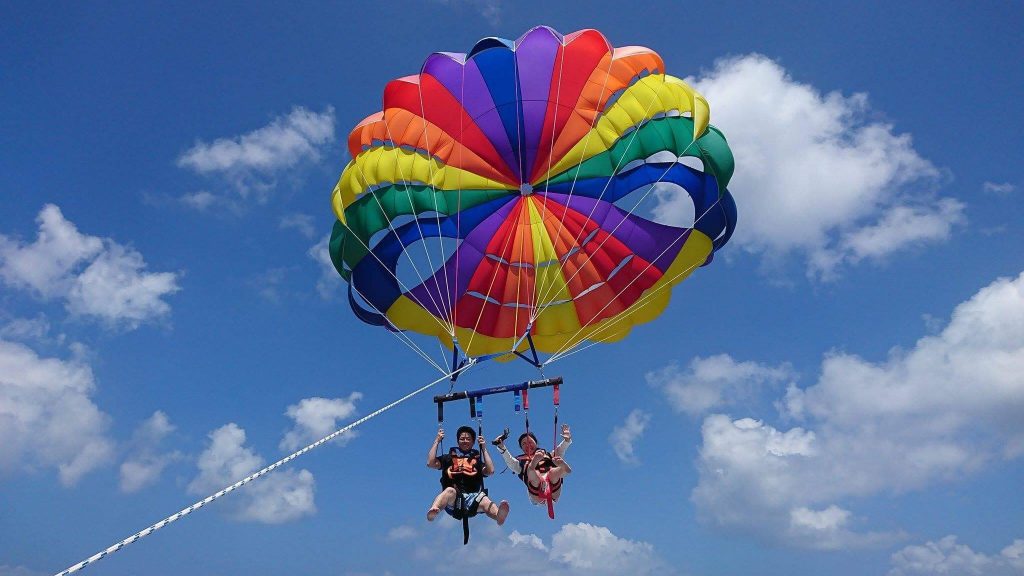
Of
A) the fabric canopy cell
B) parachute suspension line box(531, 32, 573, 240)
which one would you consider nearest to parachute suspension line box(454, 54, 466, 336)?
the fabric canopy cell

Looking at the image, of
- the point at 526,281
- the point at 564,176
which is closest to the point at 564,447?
the point at 526,281

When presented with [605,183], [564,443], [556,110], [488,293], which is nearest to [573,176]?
[605,183]

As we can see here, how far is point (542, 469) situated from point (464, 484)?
1016 millimetres

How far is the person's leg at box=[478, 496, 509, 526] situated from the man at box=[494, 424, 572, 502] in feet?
2.05

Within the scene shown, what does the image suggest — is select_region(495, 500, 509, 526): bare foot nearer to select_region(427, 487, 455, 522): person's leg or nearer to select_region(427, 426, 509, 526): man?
select_region(427, 426, 509, 526): man

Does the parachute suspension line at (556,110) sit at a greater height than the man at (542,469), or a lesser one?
greater

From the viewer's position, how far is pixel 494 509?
8.68 meters

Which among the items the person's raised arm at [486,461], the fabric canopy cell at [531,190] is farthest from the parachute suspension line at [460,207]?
the person's raised arm at [486,461]

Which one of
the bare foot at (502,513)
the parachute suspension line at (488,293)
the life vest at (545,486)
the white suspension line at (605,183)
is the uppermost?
the white suspension line at (605,183)

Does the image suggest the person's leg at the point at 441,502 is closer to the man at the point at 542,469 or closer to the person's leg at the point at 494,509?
the person's leg at the point at 494,509

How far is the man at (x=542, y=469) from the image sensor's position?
9.21 m

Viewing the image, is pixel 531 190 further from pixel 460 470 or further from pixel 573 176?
pixel 460 470

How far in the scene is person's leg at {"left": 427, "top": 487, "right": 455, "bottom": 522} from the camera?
336 inches

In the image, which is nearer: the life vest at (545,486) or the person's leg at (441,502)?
the person's leg at (441,502)
